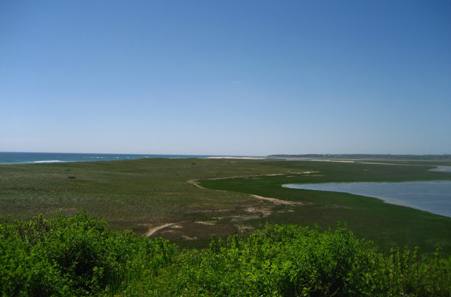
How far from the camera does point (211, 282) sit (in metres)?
9.27

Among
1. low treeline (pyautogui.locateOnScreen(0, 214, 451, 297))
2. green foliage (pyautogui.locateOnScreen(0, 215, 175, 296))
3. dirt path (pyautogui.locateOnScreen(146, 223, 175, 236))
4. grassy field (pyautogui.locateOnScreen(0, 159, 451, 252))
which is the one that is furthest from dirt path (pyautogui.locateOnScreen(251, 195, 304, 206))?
low treeline (pyautogui.locateOnScreen(0, 214, 451, 297))

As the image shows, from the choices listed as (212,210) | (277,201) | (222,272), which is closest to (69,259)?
(222,272)

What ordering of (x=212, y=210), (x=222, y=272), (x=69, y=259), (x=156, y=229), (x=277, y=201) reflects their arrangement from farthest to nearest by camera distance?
1. (x=277, y=201)
2. (x=212, y=210)
3. (x=156, y=229)
4. (x=69, y=259)
5. (x=222, y=272)

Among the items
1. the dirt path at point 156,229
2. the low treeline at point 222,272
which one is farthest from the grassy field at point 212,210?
the low treeline at point 222,272

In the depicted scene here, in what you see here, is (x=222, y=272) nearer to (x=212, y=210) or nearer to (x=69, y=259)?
(x=69, y=259)

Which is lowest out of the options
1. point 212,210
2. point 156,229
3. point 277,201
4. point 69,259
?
point 156,229

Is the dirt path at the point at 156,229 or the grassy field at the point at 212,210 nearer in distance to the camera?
the dirt path at the point at 156,229

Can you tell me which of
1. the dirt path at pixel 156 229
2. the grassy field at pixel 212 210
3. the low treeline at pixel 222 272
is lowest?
the dirt path at pixel 156 229

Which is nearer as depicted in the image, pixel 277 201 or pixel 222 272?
pixel 222 272

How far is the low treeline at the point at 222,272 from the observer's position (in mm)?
Result: 8656

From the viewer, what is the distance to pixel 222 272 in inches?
384

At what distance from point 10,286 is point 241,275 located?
16.3ft

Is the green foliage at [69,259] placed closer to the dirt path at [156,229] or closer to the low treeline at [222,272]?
the low treeline at [222,272]

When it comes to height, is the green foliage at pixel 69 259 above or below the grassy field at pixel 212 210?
above
